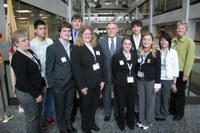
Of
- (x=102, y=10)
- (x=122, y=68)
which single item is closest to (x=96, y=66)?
(x=122, y=68)

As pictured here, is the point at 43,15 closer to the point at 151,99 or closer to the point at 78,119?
the point at 78,119

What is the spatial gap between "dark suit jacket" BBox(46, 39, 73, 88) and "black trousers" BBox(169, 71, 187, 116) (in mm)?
1937

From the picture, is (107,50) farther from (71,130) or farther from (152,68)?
(71,130)

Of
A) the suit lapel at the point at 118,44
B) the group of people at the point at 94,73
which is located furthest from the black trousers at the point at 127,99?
the suit lapel at the point at 118,44

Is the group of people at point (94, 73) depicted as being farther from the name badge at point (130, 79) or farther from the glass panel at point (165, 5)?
the glass panel at point (165, 5)

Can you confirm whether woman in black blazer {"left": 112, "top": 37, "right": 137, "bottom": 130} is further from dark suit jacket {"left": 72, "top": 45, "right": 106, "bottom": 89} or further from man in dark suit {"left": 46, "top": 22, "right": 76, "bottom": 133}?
man in dark suit {"left": 46, "top": 22, "right": 76, "bottom": 133}

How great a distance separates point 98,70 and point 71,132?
1.09 meters

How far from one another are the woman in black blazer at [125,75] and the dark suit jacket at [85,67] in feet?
1.03

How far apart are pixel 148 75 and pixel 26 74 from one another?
175 cm

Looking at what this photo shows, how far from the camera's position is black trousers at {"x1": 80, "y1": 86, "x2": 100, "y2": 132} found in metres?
2.67

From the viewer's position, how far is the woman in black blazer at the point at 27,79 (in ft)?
6.71

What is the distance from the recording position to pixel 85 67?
8.35 ft

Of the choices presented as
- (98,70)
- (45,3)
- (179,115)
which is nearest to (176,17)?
(45,3)

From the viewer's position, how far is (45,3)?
8867mm
